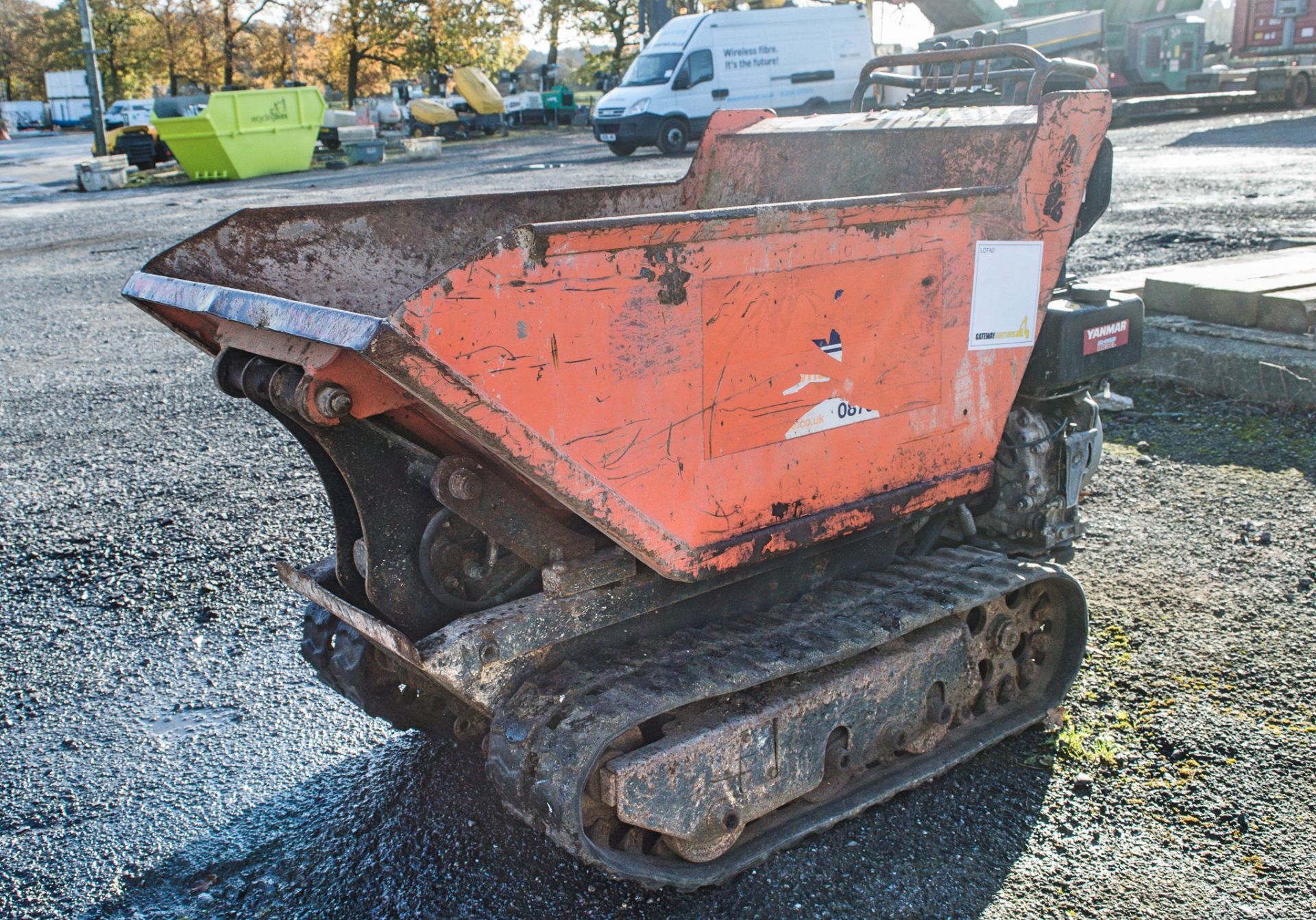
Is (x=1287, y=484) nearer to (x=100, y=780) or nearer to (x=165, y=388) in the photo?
(x=100, y=780)

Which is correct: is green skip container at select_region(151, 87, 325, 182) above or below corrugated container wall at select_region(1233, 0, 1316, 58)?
below

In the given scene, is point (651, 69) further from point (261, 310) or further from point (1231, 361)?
point (261, 310)

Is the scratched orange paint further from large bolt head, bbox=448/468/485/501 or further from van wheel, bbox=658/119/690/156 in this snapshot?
van wheel, bbox=658/119/690/156

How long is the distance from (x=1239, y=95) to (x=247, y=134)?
2157cm

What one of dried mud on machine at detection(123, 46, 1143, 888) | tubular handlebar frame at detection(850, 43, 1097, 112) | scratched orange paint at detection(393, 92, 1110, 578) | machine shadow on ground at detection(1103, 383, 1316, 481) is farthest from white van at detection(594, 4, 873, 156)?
scratched orange paint at detection(393, 92, 1110, 578)

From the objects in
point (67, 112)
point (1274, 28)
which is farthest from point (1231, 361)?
point (67, 112)

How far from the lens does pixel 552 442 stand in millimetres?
2572

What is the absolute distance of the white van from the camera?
22.9 meters

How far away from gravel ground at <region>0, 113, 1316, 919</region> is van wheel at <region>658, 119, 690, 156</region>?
57.6 ft

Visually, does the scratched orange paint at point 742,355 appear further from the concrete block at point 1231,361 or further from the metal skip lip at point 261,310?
the concrete block at point 1231,361

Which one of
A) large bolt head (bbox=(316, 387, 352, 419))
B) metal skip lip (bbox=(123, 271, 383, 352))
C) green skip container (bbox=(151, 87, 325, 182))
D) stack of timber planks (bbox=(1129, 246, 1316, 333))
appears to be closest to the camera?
metal skip lip (bbox=(123, 271, 383, 352))

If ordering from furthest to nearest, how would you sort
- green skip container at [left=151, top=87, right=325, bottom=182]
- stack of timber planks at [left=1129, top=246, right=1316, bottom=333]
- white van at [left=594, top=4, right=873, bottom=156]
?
white van at [left=594, top=4, right=873, bottom=156] < green skip container at [left=151, top=87, right=325, bottom=182] < stack of timber planks at [left=1129, top=246, right=1316, bottom=333]

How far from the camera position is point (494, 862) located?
10.0ft

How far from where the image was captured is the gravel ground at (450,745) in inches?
116
